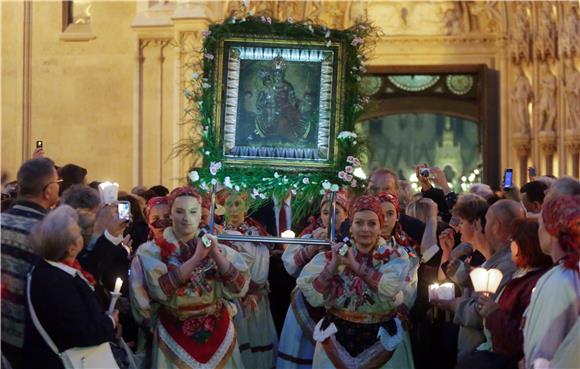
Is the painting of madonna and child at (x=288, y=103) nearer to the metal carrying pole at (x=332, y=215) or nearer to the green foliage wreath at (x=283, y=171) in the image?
the green foliage wreath at (x=283, y=171)

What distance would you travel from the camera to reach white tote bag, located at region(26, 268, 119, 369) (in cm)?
607

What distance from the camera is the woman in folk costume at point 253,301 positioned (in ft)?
29.7

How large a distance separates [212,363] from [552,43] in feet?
34.3

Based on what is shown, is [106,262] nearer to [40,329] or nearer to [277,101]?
[277,101]

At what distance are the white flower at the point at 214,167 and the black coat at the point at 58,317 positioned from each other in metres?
1.99

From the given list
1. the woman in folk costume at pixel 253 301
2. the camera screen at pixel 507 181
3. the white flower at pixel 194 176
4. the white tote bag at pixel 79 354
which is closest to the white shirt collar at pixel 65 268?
the white tote bag at pixel 79 354

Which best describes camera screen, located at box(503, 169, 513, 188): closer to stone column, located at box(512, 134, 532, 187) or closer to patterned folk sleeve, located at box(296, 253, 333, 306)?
patterned folk sleeve, located at box(296, 253, 333, 306)

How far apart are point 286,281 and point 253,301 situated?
103 cm

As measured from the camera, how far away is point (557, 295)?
5457 millimetres

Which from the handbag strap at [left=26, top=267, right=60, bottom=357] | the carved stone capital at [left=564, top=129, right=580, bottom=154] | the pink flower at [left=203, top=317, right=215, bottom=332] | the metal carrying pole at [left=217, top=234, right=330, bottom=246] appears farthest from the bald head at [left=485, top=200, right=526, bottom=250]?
the carved stone capital at [left=564, top=129, right=580, bottom=154]

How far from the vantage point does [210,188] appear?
820 centimetres

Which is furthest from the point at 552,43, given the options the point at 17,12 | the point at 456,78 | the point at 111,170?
the point at 17,12

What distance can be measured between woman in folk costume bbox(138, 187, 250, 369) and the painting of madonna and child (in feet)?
2.20

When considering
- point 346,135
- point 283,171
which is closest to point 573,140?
point 346,135
